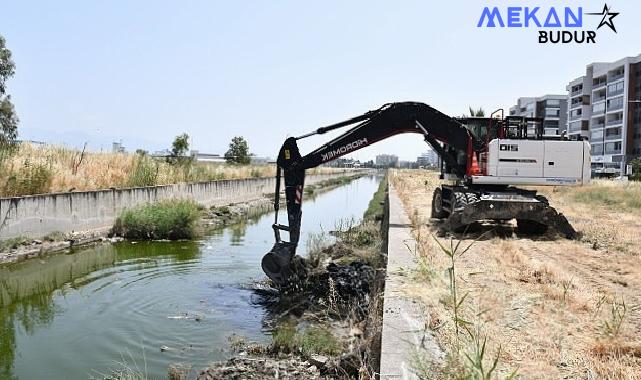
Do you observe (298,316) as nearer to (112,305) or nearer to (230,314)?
(230,314)

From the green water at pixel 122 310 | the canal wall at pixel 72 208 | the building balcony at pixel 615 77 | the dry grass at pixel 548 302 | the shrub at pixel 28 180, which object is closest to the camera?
the dry grass at pixel 548 302

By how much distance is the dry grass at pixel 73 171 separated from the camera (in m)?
15.5

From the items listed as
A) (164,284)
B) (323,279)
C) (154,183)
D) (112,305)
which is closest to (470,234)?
(323,279)

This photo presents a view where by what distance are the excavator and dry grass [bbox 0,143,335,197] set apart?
813cm

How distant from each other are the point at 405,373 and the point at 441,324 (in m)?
1.14

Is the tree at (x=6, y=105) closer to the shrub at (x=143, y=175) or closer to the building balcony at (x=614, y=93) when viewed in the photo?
the shrub at (x=143, y=175)

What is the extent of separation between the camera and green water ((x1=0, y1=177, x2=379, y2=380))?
24.1 ft

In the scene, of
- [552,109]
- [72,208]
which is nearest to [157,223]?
[72,208]

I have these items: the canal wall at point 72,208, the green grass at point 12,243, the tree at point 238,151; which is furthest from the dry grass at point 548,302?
the tree at point 238,151

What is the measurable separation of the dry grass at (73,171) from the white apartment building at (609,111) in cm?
6526

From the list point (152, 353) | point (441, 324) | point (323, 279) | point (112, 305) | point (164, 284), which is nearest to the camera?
point (441, 324)

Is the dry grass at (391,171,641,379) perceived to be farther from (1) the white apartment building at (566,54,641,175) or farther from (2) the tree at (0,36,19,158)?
(1) the white apartment building at (566,54,641,175)

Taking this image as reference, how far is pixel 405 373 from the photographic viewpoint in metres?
4.16

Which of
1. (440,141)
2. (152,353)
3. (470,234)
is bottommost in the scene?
(152,353)
